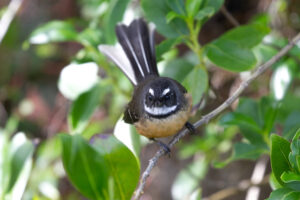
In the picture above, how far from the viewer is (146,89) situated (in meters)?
Result: 2.59

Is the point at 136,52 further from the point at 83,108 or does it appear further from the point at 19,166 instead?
the point at 19,166

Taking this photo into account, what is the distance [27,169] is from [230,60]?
1.14 m

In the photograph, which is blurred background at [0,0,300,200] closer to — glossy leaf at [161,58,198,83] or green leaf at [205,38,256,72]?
glossy leaf at [161,58,198,83]

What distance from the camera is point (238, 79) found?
345 cm

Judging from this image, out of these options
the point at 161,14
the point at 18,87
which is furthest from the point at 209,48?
the point at 18,87

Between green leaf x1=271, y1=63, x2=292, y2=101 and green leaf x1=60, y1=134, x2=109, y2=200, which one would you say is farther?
green leaf x1=271, y1=63, x2=292, y2=101

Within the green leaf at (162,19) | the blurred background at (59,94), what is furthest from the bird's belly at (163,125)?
the green leaf at (162,19)

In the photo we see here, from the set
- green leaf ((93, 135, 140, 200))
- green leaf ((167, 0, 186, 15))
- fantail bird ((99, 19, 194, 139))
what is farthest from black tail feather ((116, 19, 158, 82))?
green leaf ((93, 135, 140, 200))

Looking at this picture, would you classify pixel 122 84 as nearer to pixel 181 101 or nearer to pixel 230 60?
pixel 181 101

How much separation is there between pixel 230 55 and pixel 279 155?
797 millimetres

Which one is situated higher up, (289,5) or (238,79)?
(289,5)

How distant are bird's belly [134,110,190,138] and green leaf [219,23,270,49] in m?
0.48

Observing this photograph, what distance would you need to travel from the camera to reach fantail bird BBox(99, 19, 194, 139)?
97.5 inches

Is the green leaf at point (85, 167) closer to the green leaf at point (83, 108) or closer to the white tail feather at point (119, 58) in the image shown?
the green leaf at point (83, 108)
